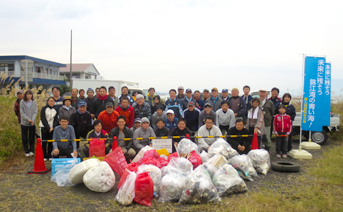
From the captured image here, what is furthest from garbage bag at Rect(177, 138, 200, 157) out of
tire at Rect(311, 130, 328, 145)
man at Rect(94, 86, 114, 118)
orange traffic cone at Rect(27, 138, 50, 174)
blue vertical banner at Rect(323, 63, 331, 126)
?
tire at Rect(311, 130, 328, 145)

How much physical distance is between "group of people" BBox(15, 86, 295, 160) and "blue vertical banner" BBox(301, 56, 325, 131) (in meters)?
1.26

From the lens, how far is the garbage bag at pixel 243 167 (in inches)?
212

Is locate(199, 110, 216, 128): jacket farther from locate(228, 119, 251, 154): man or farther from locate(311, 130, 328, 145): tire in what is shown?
locate(311, 130, 328, 145): tire

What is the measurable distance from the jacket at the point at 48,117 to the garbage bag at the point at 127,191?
3578mm

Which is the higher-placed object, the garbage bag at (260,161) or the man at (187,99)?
the man at (187,99)

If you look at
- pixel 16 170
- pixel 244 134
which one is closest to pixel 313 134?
pixel 244 134

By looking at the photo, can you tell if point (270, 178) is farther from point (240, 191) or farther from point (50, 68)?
point (50, 68)

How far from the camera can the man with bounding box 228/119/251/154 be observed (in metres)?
6.57

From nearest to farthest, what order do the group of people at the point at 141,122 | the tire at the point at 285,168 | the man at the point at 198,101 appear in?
1. the tire at the point at 285,168
2. the group of people at the point at 141,122
3. the man at the point at 198,101

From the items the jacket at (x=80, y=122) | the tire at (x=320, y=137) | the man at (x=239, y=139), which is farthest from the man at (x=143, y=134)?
the tire at (x=320, y=137)

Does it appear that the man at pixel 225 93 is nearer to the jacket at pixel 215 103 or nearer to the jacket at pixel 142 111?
the jacket at pixel 215 103

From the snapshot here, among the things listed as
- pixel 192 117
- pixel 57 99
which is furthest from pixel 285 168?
pixel 57 99

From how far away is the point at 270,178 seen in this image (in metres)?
5.58

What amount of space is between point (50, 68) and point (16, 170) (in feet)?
118
